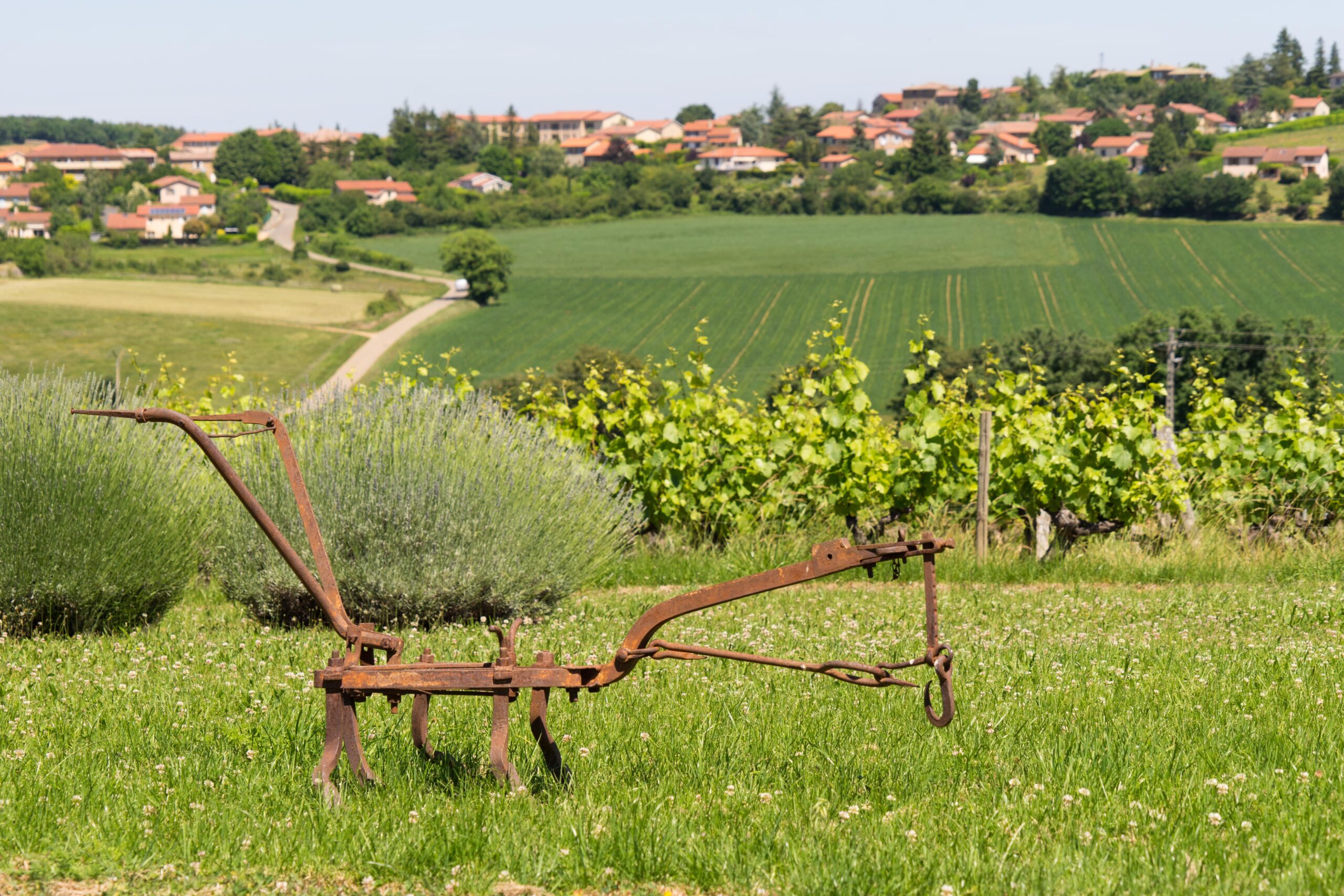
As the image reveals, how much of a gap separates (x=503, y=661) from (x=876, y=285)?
71.2m

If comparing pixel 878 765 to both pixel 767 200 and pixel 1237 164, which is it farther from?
pixel 1237 164

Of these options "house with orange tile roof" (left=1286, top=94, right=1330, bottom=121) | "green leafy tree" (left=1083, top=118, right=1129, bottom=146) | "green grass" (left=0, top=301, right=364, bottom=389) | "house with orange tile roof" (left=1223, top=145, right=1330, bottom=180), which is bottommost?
"green grass" (left=0, top=301, right=364, bottom=389)

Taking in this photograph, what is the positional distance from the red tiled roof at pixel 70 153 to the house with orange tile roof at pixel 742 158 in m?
91.2

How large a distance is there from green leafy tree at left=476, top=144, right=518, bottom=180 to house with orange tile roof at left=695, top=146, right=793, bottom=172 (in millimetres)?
23740

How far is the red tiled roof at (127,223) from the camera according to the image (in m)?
107

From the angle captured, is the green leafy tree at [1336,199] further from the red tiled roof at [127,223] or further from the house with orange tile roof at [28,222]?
the house with orange tile roof at [28,222]

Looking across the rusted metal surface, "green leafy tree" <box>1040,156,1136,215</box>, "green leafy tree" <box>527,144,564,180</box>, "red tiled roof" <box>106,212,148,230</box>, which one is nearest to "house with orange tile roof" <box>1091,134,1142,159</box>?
"green leafy tree" <box>1040,156,1136,215</box>

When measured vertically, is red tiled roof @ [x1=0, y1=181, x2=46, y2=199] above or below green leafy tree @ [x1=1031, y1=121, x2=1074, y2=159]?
below

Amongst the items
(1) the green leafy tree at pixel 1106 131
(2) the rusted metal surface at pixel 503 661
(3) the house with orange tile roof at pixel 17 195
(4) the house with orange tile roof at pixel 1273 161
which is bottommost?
(2) the rusted metal surface at pixel 503 661

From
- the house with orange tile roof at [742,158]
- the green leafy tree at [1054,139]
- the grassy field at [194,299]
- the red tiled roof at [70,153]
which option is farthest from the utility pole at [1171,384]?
the red tiled roof at [70,153]

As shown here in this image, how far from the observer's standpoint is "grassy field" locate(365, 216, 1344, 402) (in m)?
61.9

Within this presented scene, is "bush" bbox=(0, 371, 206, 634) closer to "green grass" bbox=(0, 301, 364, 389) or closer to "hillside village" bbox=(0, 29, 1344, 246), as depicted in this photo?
"green grass" bbox=(0, 301, 364, 389)

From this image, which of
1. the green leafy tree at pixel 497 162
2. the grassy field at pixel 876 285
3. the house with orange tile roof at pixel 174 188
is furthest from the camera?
the green leafy tree at pixel 497 162

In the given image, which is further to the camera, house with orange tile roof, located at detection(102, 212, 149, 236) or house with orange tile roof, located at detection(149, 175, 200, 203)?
house with orange tile roof, located at detection(149, 175, 200, 203)
